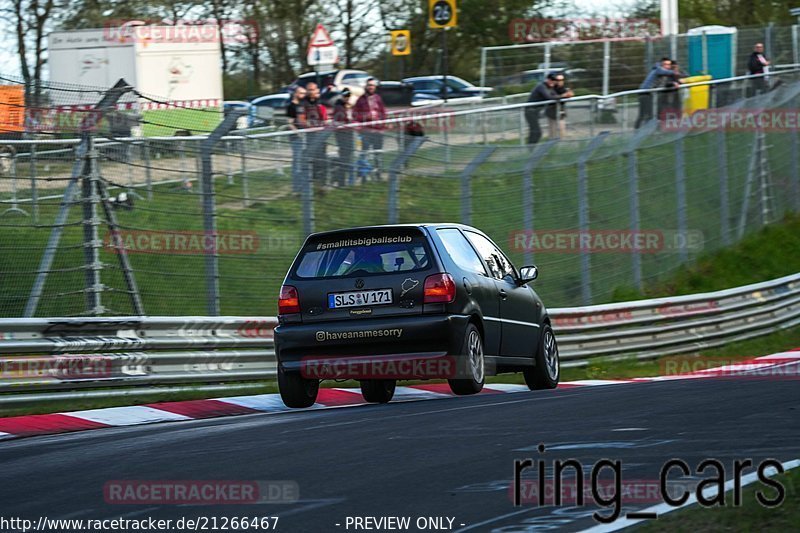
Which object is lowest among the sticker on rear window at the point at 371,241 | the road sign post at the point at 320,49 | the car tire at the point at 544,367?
the car tire at the point at 544,367

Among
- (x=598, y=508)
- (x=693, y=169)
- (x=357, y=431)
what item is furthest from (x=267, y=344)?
(x=693, y=169)

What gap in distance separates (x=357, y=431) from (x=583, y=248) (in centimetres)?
1137

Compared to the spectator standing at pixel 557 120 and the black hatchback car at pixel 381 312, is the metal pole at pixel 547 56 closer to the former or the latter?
the spectator standing at pixel 557 120

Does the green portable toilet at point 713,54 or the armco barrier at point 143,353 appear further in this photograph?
the green portable toilet at point 713,54

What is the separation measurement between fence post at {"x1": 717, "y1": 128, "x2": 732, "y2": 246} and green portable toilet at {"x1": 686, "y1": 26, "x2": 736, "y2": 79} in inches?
423

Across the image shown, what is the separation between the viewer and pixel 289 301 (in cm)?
1142

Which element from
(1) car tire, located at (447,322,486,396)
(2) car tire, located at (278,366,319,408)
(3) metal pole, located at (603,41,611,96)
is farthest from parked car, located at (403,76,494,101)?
(2) car tire, located at (278,366,319,408)

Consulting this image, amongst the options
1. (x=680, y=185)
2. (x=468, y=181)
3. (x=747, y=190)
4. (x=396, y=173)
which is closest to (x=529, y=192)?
(x=468, y=181)

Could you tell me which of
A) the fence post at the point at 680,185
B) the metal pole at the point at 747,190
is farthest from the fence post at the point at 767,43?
the fence post at the point at 680,185

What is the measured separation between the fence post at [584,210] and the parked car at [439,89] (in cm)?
1909

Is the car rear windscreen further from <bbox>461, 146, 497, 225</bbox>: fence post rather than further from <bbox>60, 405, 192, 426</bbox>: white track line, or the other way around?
<bbox>461, 146, 497, 225</bbox>: fence post

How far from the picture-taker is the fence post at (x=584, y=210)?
64.7 feet

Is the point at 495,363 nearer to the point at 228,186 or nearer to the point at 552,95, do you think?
the point at 228,186

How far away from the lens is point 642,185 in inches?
850
